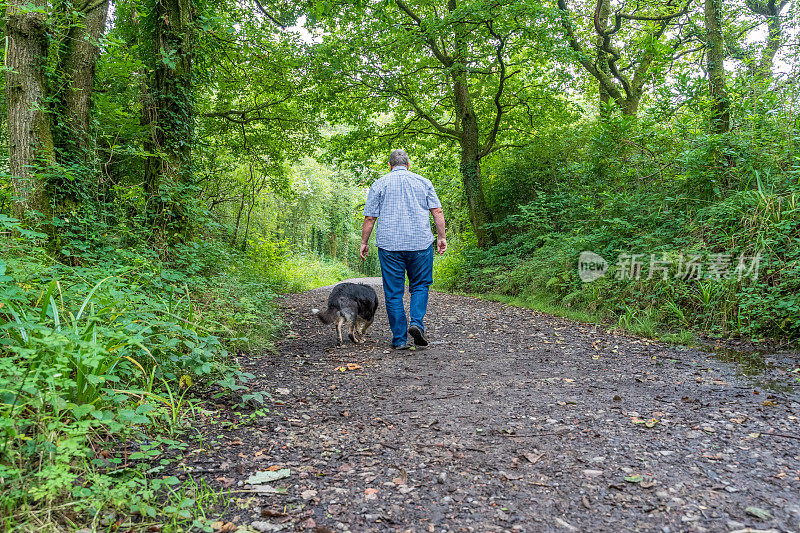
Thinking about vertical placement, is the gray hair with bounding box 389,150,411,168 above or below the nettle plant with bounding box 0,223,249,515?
above

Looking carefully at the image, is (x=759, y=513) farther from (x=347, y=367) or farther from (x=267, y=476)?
(x=347, y=367)

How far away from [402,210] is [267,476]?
11.2ft

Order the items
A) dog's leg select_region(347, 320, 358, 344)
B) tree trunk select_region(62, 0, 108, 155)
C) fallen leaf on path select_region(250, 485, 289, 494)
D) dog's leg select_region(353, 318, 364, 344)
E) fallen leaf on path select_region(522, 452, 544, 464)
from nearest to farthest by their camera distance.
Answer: fallen leaf on path select_region(250, 485, 289, 494) < fallen leaf on path select_region(522, 452, 544, 464) < dog's leg select_region(347, 320, 358, 344) < dog's leg select_region(353, 318, 364, 344) < tree trunk select_region(62, 0, 108, 155)

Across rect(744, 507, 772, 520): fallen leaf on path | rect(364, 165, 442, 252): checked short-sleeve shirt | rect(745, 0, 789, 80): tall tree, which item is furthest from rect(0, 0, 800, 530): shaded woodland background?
rect(744, 507, 772, 520): fallen leaf on path

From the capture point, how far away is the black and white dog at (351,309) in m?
5.28

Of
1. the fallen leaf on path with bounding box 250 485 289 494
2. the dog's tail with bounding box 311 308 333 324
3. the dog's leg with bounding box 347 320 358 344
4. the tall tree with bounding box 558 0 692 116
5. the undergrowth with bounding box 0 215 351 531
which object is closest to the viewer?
the undergrowth with bounding box 0 215 351 531

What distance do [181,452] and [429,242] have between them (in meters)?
3.41

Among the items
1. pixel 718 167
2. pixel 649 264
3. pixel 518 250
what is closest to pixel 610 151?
pixel 718 167

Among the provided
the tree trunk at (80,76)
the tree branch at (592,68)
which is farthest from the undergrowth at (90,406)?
the tree branch at (592,68)

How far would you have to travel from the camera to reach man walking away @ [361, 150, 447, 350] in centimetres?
506

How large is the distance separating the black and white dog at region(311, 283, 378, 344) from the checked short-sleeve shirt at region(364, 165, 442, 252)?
0.70 m

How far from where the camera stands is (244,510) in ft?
6.37

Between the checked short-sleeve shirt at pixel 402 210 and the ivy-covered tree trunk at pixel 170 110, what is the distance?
2455 mm

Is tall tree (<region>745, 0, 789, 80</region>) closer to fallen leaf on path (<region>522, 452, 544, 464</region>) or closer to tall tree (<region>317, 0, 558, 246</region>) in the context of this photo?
tall tree (<region>317, 0, 558, 246</region>)
